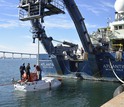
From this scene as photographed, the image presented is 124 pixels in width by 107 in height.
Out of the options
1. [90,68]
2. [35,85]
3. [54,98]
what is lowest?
[54,98]

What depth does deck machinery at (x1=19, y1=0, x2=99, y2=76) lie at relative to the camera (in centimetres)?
2297

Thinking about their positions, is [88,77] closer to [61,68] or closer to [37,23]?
[61,68]

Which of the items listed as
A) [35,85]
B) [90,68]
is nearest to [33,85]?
[35,85]

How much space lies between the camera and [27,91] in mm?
21109

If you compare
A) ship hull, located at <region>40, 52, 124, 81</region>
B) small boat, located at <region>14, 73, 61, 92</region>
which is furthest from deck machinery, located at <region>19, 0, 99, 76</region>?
small boat, located at <region>14, 73, 61, 92</region>

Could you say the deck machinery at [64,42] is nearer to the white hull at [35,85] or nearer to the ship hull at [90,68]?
the ship hull at [90,68]

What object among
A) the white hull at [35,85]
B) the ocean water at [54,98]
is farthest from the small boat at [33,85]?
the ocean water at [54,98]

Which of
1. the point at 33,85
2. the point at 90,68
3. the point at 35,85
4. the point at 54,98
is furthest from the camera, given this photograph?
the point at 90,68

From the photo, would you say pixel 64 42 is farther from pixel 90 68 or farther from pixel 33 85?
pixel 33 85

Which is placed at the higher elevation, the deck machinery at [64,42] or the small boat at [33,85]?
the deck machinery at [64,42]

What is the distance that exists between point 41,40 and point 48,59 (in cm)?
416

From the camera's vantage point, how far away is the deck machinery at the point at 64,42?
75.4 feet

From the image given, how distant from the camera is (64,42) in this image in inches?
1287

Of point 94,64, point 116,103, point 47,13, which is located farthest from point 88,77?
point 116,103
